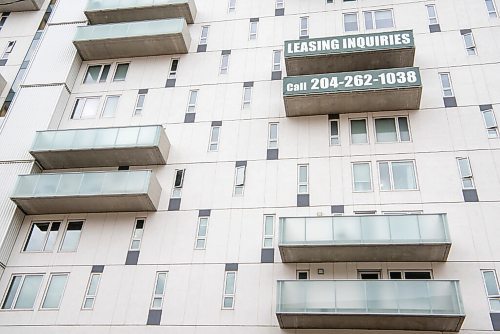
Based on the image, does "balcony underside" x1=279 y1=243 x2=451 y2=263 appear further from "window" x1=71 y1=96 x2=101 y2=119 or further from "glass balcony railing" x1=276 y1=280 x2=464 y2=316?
"window" x1=71 y1=96 x2=101 y2=119

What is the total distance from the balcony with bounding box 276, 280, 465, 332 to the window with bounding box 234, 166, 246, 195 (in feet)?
18.9

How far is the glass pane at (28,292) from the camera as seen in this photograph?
71.2ft

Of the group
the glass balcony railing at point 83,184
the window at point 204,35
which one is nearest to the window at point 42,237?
the glass balcony railing at point 83,184

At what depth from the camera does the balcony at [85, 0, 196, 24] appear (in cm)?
2908

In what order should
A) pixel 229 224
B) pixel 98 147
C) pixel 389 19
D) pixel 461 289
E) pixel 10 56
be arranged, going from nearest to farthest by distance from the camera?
pixel 461 289 → pixel 229 224 → pixel 98 147 → pixel 389 19 → pixel 10 56

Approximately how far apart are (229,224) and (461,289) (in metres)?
10.0

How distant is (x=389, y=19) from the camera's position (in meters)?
27.4

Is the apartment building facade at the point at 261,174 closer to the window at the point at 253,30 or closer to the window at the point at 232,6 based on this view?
the window at the point at 253,30

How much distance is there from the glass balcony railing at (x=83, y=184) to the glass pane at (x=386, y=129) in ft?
36.9

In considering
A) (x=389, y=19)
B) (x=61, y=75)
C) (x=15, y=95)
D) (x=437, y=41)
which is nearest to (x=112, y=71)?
(x=61, y=75)

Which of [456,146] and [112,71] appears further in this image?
[112,71]

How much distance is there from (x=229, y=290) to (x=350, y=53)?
518 inches

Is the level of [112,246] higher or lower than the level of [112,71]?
Answer: lower

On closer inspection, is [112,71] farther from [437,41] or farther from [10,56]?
[437,41]
